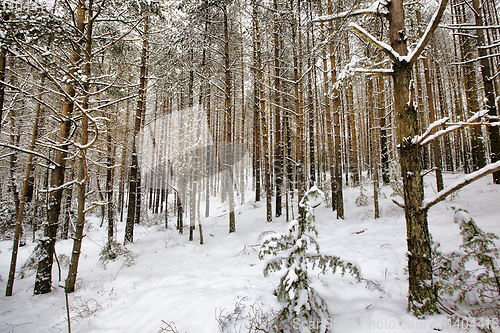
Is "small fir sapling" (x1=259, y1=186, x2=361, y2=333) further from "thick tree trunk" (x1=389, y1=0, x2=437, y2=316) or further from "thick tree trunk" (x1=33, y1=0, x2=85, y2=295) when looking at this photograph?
"thick tree trunk" (x1=33, y1=0, x2=85, y2=295)

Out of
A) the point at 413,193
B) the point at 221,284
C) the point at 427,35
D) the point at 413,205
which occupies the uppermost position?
the point at 427,35

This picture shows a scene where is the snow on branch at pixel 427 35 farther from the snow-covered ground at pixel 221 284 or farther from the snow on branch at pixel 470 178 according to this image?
the snow-covered ground at pixel 221 284

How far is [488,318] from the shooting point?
2271mm

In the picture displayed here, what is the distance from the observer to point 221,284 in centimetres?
481

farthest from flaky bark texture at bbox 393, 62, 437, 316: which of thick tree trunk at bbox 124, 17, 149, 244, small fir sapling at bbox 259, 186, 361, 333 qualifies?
thick tree trunk at bbox 124, 17, 149, 244

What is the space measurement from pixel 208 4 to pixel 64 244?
1376 cm

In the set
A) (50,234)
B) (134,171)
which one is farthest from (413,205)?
(134,171)

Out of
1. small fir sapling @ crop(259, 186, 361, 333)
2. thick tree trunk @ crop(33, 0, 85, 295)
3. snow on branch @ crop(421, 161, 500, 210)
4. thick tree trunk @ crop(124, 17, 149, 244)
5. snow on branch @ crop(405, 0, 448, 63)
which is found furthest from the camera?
thick tree trunk @ crop(124, 17, 149, 244)

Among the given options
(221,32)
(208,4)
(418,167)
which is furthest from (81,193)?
(221,32)

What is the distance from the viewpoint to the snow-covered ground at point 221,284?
321cm

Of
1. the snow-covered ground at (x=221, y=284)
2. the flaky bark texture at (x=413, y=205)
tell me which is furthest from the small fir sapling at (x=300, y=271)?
the flaky bark texture at (x=413, y=205)

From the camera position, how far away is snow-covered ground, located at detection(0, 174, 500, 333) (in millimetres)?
3215

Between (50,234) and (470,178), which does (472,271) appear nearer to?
(470,178)

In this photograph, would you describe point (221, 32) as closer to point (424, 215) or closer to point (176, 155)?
point (176, 155)
